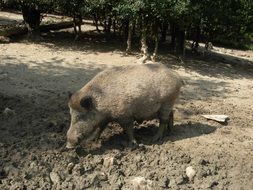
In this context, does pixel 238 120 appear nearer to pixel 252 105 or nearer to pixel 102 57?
pixel 252 105

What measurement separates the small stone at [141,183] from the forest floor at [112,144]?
12 millimetres

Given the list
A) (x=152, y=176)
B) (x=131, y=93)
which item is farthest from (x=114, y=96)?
(x=152, y=176)

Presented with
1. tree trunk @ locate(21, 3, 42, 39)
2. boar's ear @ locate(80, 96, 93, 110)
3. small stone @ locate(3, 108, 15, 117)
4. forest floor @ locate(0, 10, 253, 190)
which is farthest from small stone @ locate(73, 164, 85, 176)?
tree trunk @ locate(21, 3, 42, 39)

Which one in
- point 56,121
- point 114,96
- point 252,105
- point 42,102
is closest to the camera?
point 114,96

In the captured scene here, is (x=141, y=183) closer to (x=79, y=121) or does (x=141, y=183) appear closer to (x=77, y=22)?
(x=79, y=121)

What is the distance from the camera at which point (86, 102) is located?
5855mm

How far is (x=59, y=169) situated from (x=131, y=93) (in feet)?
4.14

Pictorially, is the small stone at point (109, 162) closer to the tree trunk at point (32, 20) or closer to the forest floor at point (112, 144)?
the forest floor at point (112, 144)

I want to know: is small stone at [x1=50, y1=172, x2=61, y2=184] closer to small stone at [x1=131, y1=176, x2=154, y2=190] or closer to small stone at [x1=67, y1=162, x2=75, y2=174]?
small stone at [x1=67, y1=162, x2=75, y2=174]

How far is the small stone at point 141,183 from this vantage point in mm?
5578

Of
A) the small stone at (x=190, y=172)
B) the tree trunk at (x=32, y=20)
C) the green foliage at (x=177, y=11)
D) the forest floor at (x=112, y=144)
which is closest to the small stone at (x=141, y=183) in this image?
the forest floor at (x=112, y=144)

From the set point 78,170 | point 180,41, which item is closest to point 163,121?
point 78,170

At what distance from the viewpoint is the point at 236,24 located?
1191 centimetres

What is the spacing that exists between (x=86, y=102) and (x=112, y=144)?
0.83 m
